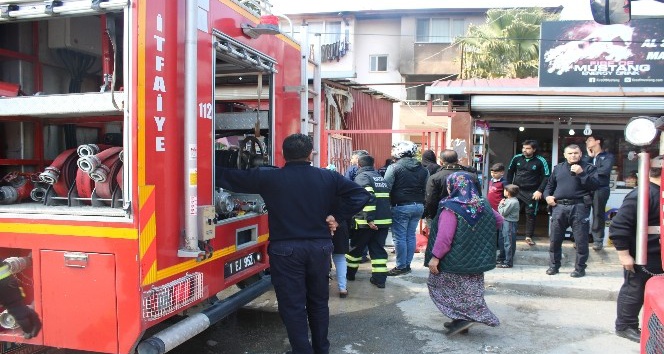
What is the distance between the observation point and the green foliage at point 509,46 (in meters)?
15.3

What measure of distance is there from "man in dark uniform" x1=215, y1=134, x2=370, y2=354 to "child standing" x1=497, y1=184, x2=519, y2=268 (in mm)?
3943

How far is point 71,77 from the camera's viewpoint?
13.9 feet

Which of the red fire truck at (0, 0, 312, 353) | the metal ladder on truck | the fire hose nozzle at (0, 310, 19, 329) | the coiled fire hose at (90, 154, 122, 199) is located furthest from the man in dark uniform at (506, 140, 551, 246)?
the fire hose nozzle at (0, 310, 19, 329)

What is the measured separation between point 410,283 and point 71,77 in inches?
175

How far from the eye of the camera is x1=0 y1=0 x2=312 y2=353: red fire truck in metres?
2.79

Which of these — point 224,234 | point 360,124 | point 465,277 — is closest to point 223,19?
point 224,234

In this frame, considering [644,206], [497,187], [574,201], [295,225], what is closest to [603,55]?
[497,187]

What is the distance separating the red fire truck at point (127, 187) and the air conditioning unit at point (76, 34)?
0.02m

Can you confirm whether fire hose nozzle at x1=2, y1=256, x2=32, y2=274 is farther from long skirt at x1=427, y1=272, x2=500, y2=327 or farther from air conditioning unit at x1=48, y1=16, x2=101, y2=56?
long skirt at x1=427, y1=272, x2=500, y2=327

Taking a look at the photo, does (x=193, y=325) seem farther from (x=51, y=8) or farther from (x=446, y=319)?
(x=446, y=319)

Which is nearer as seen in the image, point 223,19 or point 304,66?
point 223,19

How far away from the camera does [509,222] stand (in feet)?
22.3

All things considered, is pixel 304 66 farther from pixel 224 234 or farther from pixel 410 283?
pixel 410 283

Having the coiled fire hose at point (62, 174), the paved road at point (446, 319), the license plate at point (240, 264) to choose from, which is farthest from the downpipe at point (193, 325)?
the coiled fire hose at point (62, 174)
